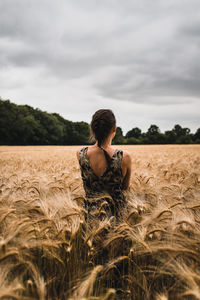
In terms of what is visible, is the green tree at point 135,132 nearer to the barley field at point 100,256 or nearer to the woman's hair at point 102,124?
the woman's hair at point 102,124

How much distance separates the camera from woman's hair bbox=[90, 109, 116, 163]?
2154 mm

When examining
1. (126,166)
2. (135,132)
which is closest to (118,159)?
(126,166)

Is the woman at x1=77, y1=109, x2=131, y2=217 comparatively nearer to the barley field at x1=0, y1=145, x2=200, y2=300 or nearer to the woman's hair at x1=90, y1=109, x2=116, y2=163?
the woman's hair at x1=90, y1=109, x2=116, y2=163

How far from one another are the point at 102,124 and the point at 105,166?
1.73 ft

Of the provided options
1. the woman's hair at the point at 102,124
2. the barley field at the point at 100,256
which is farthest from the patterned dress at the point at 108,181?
the barley field at the point at 100,256

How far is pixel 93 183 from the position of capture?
2.33 meters

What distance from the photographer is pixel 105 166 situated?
2.29m

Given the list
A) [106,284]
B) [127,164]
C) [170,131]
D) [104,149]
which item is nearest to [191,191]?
[127,164]

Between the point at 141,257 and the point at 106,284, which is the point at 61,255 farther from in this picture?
the point at 141,257

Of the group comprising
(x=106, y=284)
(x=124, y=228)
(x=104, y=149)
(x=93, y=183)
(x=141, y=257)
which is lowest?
(x=106, y=284)

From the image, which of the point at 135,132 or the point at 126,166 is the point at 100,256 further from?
the point at 135,132

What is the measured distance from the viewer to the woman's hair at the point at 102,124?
84.8 inches

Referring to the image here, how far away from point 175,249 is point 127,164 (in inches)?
47.7

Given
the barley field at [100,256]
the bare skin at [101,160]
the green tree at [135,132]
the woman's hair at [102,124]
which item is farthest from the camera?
the green tree at [135,132]
